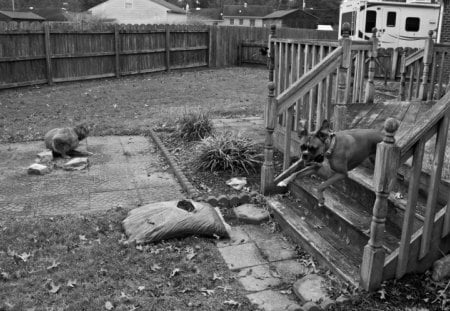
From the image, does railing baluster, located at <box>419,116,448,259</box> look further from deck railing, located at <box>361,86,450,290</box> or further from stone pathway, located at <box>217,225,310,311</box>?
stone pathway, located at <box>217,225,310,311</box>

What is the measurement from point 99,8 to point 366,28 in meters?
34.2

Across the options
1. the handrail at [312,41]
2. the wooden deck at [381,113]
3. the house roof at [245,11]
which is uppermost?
the house roof at [245,11]

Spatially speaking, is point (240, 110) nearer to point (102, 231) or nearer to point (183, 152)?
point (183, 152)

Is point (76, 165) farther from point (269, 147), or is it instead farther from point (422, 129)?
point (422, 129)

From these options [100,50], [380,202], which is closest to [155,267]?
[380,202]

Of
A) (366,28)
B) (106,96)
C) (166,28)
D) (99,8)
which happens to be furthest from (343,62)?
(99,8)

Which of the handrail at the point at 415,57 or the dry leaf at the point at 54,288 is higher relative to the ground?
the handrail at the point at 415,57

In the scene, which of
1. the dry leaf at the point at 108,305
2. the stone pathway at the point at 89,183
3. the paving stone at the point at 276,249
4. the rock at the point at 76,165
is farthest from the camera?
the rock at the point at 76,165

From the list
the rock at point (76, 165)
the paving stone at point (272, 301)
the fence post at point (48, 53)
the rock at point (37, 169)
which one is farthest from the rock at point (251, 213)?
the fence post at point (48, 53)

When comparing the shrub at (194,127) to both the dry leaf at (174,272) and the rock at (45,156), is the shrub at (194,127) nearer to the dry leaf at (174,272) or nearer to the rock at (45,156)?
the rock at (45,156)

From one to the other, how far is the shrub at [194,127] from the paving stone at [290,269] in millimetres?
3900

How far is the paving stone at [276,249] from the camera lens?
3.94 m

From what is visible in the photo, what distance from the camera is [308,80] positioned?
4914mm

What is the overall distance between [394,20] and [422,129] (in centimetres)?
2075
